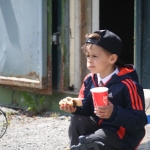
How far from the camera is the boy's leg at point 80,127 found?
156 inches

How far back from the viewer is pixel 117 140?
12.6 feet

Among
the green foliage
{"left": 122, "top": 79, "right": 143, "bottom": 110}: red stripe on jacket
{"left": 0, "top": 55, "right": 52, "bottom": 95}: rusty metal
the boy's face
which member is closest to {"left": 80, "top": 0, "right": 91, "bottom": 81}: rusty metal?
{"left": 0, "top": 55, "right": 52, "bottom": 95}: rusty metal

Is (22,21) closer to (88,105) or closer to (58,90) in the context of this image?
(58,90)

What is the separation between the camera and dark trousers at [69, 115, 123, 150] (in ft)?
12.5

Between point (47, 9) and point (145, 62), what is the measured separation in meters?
1.53

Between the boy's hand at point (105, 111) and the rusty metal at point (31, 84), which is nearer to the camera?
the boy's hand at point (105, 111)

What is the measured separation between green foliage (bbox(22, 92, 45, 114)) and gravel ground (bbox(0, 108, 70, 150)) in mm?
123

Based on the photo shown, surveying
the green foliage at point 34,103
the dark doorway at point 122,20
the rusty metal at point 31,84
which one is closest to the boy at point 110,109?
the rusty metal at point 31,84

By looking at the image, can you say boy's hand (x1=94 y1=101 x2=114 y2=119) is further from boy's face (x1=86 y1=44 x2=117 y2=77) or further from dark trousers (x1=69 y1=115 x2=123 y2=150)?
boy's face (x1=86 y1=44 x2=117 y2=77)

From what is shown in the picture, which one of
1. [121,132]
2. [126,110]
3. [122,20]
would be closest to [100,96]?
[126,110]

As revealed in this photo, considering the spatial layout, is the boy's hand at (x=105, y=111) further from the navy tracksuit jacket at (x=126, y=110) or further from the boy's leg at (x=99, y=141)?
the boy's leg at (x=99, y=141)

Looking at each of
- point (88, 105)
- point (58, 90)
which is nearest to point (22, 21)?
point (58, 90)

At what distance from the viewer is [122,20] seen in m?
9.37

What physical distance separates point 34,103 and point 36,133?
1.38 meters
